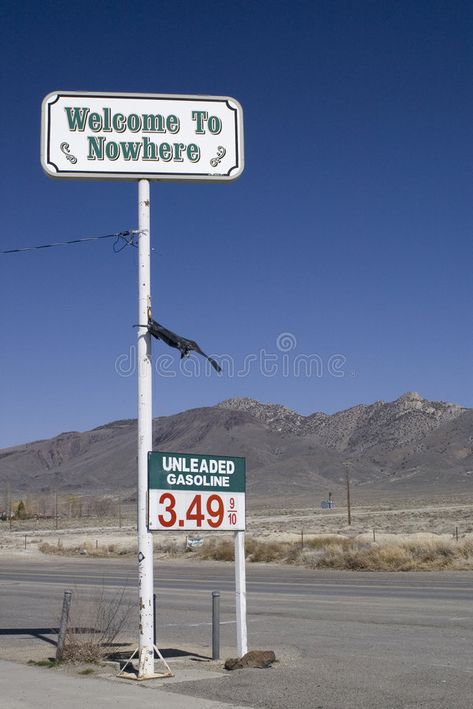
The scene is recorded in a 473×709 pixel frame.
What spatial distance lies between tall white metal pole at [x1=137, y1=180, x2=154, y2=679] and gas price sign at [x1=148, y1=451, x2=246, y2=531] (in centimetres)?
11

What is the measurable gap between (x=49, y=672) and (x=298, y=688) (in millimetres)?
3052

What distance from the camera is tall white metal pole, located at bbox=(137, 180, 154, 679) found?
1099 centimetres

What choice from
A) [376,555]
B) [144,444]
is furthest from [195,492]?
[376,555]

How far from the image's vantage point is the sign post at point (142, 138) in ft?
40.0

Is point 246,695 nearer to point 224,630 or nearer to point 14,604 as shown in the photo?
point 224,630

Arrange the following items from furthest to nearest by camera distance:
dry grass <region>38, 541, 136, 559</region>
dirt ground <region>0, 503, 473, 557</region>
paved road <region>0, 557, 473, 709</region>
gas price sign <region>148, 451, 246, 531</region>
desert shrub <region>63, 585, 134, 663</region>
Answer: dirt ground <region>0, 503, 473, 557</region>
dry grass <region>38, 541, 136, 559</region>
desert shrub <region>63, 585, 134, 663</region>
gas price sign <region>148, 451, 246, 531</region>
paved road <region>0, 557, 473, 709</region>

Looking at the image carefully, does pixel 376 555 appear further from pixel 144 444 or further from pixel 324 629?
pixel 144 444

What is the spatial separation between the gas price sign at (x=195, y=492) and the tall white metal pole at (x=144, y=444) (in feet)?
0.36

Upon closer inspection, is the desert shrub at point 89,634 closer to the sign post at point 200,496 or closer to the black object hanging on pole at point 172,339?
the sign post at point 200,496

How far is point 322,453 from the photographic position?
198 metres

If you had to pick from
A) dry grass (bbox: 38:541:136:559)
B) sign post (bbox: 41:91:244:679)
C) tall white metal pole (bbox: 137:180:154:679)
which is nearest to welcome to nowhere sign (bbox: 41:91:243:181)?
sign post (bbox: 41:91:244:679)

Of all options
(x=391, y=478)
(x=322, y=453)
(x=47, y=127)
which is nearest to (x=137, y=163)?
(x=47, y=127)

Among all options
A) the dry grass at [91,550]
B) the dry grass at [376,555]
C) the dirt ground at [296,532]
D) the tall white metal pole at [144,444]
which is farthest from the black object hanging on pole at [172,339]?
the dry grass at [91,550]

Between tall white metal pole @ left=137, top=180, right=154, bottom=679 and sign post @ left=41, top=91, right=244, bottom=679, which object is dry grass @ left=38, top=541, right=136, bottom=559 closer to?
tall white metal pole @ left=137, top=180, right=154, bottom=679
